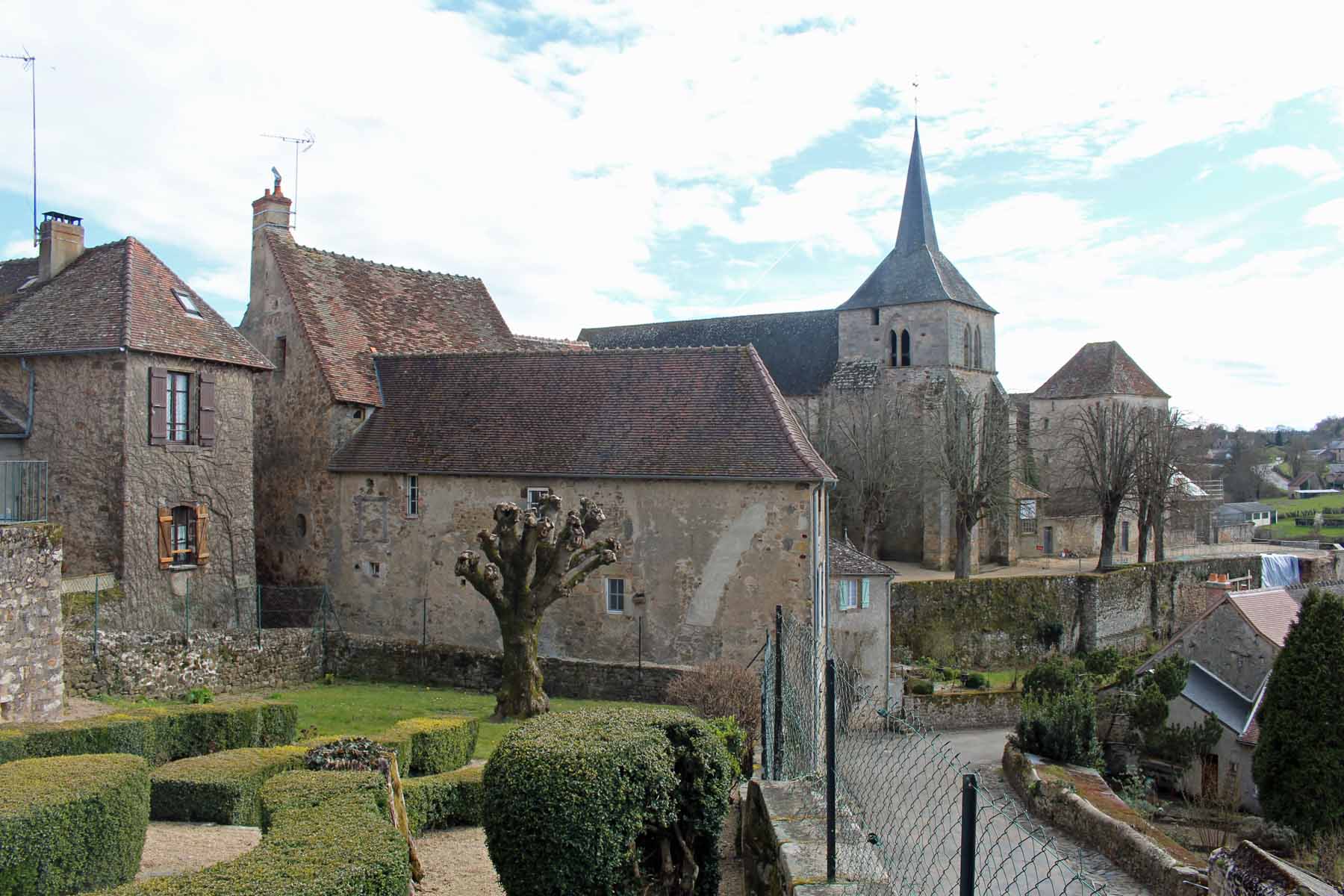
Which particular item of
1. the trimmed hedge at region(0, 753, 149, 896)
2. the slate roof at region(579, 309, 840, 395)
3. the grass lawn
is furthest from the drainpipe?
the slate roof at region(579, 309, 840, 395)

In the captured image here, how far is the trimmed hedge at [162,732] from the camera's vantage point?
1135cm

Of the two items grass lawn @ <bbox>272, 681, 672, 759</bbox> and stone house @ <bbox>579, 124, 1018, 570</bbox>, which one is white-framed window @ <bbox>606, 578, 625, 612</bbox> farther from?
stone house @ <bbox>579, 124, 1018, 570</bbox>

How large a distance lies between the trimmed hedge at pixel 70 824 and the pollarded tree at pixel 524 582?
7596mm

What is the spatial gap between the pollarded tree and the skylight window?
9570 millimetres

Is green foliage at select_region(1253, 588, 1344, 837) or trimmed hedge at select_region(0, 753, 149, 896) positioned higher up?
trimmed hedge at select_region(0, 753, 149, 896)

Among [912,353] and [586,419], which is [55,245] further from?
[912,353]

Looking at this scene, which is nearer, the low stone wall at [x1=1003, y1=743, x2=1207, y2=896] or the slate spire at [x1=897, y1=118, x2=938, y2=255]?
the low stone wall at [x1=1003, y1=743, x2=1207, y2=896]

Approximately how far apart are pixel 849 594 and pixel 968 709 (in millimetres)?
5564

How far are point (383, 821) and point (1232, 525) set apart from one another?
236 ft

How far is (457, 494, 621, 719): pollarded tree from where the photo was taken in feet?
53.4

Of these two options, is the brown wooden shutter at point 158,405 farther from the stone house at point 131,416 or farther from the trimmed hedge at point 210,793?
the trimmed hedge at point 210,793

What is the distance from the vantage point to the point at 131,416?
1892cm

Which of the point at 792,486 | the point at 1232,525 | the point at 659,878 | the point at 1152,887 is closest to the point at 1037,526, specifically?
the point at 1232,525

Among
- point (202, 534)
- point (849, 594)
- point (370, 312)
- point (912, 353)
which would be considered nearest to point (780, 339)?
point (912, 353)
